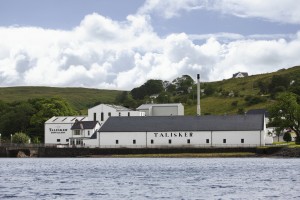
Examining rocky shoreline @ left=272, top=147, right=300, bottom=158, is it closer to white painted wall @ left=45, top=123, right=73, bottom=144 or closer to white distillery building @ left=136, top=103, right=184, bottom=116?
white painted wall @ left=45, top=123, right=73, bottom=144

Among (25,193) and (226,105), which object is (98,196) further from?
(226,105)

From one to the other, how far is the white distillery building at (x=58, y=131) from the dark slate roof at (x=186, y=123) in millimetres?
13597

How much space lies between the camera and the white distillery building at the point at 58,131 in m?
130

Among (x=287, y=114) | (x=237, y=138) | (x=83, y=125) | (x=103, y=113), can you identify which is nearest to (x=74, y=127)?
(x=83, y=125)

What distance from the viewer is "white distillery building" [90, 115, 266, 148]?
111 meters

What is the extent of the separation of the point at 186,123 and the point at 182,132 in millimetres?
2207

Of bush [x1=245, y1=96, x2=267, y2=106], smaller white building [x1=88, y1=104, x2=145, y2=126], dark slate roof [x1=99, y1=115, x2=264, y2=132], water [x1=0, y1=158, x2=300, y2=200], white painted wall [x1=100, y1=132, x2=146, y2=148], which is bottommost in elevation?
water [x1=0, y1=158, x2=300, y2=200]

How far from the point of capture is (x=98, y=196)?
40531 mm

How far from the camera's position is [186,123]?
115 meters

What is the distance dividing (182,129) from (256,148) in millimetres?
15019

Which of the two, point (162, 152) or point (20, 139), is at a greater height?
point (20, 139)

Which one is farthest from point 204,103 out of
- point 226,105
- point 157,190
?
point 157,190

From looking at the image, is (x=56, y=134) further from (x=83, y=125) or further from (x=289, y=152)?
(x=289, y=152)

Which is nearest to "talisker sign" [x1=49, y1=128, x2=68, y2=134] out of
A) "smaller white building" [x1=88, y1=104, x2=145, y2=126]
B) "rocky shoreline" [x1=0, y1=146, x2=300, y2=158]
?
"smaller white building" [x1=88, y1=104, x2=145, y2=126]
